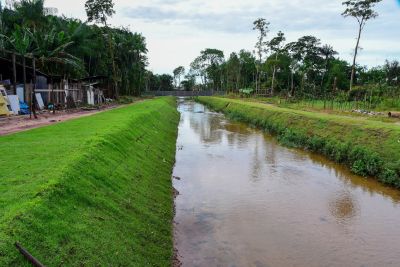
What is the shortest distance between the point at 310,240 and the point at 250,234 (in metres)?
1.49

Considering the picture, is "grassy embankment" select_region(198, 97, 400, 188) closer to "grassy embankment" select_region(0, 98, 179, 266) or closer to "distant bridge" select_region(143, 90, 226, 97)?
"grassy embankment" select_region(0, 98, 179, 266)

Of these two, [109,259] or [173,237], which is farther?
[173,237]

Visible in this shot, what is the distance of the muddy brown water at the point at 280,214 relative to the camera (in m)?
8.59

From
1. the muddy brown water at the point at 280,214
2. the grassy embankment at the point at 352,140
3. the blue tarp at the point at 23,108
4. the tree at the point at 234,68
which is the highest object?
the tree at the point at 234,68

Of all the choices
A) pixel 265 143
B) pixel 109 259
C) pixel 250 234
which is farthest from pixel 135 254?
pixel 265 143

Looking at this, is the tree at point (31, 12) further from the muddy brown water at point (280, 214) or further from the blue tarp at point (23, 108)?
the muddy brown water at point (280, 214)

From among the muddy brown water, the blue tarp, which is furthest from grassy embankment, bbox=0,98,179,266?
the blue tarp

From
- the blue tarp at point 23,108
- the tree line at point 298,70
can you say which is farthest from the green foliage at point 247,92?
the blue tarp at point 23,108

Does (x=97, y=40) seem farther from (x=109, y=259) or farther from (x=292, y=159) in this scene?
(x=109, y=259)

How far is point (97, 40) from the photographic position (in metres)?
49.9

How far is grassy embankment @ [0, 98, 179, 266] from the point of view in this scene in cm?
546

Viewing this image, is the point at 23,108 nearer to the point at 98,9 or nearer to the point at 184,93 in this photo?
the point at 98,9

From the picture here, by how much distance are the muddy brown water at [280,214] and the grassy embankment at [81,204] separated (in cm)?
96

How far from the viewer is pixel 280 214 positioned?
1116 centimetres
